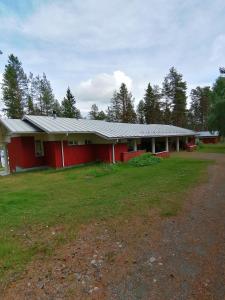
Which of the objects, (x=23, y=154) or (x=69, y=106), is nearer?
(x=23, y=154)

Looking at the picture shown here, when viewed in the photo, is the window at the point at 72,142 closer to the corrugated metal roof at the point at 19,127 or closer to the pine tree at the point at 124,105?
the corrugated metal roof at the point at 19,127

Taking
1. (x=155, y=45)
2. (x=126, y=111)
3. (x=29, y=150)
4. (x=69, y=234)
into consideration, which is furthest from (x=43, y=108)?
(x=69, y=234)

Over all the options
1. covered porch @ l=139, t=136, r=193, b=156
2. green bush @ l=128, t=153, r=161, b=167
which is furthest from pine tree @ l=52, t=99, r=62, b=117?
green bush @ l=128, t=153, r=161, b=167

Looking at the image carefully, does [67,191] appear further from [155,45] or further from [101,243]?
[155,45]

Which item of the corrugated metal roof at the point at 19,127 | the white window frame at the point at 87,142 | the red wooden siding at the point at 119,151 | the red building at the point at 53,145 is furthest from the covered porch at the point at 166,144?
the corrugated metal roof at the point at 19,127

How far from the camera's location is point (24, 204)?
278 inches

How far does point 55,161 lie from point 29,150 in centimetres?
214

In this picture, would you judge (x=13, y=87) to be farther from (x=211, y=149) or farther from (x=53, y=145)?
(x=211, y=149)

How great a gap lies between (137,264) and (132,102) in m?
47.6

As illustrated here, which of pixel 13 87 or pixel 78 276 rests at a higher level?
pixel 13 87

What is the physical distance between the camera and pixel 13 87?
1366 inches

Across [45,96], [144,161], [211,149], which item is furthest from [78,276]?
[45,96]

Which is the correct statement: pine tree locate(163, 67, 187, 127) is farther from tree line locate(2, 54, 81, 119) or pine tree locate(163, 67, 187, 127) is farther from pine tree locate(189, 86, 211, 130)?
tree line locate(2, 54, 81, 119)

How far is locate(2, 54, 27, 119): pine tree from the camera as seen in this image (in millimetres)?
34062
